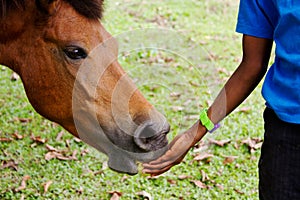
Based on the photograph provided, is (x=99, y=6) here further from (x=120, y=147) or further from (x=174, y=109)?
(x=174, y=109)

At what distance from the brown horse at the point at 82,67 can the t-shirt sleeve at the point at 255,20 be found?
750 mm

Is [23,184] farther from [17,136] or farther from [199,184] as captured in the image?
[199,184]

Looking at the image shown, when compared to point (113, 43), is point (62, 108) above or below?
below

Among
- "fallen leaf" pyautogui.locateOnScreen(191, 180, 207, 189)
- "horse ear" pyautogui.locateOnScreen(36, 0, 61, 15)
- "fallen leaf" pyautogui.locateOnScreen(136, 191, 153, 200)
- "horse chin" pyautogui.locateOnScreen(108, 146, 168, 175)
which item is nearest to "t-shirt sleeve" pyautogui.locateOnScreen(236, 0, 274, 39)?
"horse chin" pyautogui.locateOnScreen(108, 146, 168, 175)

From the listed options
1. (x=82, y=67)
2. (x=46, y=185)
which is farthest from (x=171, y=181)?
(x=82, y=67)

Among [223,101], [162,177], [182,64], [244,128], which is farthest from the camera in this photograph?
[182,64]

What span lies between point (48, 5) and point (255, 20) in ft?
3.74

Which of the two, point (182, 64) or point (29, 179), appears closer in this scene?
point (29, 179)

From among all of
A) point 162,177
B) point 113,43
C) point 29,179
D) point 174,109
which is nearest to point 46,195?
point 29,179

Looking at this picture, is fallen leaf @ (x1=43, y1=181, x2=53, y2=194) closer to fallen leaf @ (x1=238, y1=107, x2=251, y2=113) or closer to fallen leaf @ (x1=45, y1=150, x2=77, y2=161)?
fallen leaf @ (x1=45, y1=150, x2=77, y2=161)

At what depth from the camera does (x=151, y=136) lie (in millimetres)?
2373

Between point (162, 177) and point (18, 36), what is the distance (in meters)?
1.79

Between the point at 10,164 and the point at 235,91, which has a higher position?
the point at 235,91

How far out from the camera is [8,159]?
12.9 ft
